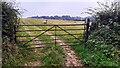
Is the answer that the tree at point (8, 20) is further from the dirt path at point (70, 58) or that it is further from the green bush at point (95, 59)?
the green bush at point (95, 59)

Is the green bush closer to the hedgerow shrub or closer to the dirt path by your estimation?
the dirt path


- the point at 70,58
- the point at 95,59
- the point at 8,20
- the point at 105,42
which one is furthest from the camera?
the point at 8,20

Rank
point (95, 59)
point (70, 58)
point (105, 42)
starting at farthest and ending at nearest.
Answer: point (105, 42)
point (70, 58)
point (95, 59)

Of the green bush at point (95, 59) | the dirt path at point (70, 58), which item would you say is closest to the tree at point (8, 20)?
the dirt path at point (70, 58)

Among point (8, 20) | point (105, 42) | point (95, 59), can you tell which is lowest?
point (95, 59)

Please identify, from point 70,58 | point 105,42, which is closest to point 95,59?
point 70,58

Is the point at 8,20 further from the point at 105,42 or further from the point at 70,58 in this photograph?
the point at 105,42

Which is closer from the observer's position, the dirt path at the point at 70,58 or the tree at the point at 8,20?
the dirt path at the point at 70,58

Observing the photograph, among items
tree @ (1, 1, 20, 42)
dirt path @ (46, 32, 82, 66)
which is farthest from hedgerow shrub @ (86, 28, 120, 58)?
tree @ (1, 1, 20, 42)

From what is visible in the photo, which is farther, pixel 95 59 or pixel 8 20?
pixel 8 20

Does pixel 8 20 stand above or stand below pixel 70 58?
above

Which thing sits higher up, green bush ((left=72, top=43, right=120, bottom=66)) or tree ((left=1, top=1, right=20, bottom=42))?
tree ((left=1, top=1, right=20, bottom=42))

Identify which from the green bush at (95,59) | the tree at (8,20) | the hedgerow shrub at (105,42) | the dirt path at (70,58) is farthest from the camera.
Answer: the tree at (8,20)

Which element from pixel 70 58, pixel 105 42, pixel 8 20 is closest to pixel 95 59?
pixel 70 58
